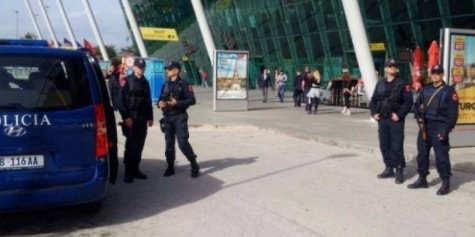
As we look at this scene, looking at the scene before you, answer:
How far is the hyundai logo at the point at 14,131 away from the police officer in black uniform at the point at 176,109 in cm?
304

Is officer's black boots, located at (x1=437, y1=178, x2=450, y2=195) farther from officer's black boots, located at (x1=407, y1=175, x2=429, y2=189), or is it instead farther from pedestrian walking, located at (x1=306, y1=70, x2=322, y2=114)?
pedestrian walking, located at (x1=306, y1=70, x2=322, y2=114)

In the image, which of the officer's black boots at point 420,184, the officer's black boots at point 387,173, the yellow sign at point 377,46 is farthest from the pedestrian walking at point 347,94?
the officer's black boots at point 420,184

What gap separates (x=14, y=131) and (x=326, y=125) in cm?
1188

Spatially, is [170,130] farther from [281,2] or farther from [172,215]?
[281,2]

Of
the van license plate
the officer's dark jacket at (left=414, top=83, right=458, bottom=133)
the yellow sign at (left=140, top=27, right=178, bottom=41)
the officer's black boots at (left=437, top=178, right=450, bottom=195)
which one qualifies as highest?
the yellow sign at (left=140, top=27, right=178, bottom=41)

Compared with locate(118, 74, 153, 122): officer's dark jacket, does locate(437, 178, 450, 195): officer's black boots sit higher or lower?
lower

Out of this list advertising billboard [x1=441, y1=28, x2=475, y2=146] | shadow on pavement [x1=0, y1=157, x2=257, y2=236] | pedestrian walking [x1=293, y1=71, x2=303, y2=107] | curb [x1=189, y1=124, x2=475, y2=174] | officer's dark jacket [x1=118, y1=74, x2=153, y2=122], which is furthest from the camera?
pedestrian walking [x1=293, y1=71, x2=303, y2=107]

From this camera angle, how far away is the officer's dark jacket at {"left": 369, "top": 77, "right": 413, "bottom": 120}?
26.9 ft


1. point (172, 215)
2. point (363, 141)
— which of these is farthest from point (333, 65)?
point (172, 215)

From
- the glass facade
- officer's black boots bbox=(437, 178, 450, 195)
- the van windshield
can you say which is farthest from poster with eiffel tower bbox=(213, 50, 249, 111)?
the van windshield

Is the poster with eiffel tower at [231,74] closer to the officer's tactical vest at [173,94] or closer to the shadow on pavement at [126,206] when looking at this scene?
the shadow on pavement at [126,206]

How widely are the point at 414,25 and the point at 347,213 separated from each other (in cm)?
2258

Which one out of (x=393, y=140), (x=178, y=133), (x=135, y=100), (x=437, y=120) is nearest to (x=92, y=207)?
(x=135, y=100)

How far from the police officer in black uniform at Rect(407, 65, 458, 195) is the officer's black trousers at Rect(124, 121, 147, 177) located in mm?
3732
